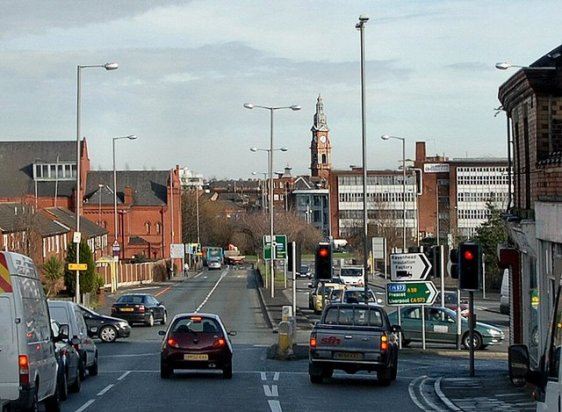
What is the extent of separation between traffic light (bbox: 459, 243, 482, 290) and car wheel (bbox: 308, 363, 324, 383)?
408 cm

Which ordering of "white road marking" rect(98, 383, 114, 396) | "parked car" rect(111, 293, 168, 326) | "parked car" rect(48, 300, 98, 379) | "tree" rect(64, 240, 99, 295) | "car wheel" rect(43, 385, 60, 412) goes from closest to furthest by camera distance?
1. "car wheel" rect(43, 385, 60, 412)
2. "white road marking" rect(98, 383, 114, 396)
3. "parked car" rect(48, 300, 98, 379)
4. "parked car" rect(111, 293, 168, 326)
5. "tree" rect(64, 240, 99, 295)

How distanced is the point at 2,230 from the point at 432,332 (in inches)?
1322

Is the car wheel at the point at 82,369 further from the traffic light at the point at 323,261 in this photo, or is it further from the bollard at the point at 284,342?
the traffic light at the point at 323,261

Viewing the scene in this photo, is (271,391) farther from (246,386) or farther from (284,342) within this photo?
(284,342)

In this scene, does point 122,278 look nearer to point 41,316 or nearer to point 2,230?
point 2,230

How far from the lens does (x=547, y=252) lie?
22.8 metres

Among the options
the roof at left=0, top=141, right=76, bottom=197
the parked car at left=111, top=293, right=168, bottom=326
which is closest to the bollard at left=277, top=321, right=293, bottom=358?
the parked car at left=111, top=293, right=168, bottom=326

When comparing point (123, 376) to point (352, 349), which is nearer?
point (352, 349)

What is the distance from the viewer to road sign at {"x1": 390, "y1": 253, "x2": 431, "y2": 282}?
3519 centimetres

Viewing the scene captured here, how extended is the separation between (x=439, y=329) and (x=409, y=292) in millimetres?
6183

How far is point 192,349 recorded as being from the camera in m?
25.6

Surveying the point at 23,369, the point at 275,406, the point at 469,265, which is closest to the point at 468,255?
the point at 469,265

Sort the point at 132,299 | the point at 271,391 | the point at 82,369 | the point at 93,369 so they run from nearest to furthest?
the point at 271,391 → the point at 82,369 → the point at 93,369 → the point at 132,299

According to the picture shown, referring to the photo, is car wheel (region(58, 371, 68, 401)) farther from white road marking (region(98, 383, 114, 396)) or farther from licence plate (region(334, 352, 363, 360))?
licence plate (region(334, 352, 363, 360))
